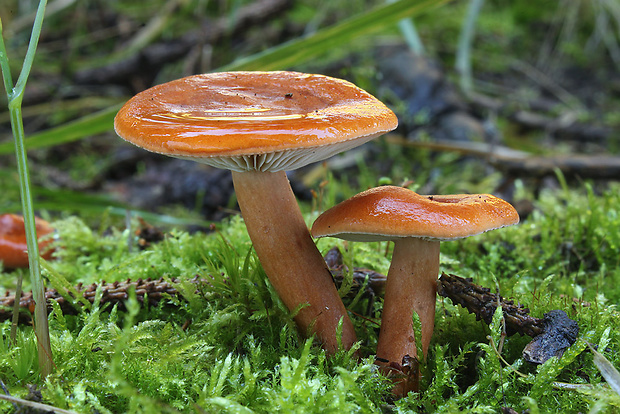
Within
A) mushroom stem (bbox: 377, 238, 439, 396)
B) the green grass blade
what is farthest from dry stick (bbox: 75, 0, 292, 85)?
mushroom stem (bbox: 377, 238, 439, 396)

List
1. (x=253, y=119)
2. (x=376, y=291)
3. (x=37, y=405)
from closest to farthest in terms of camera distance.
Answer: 1. (x=37, y=405)
2. (x=253, y=119)
3. (x=376, y=291)

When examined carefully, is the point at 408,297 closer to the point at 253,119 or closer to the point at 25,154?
the point at 253,119

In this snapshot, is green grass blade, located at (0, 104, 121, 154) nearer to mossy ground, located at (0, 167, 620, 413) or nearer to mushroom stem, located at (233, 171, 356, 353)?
mossy ground, located at (0, 167, 620, 413)

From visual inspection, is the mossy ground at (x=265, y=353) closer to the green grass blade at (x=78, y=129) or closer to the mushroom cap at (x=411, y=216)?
the mushroom cap at (x=411, y=216)

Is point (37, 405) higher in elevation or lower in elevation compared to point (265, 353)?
higher

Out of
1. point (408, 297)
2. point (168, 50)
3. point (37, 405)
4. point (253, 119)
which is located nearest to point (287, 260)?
point (408, 297)
